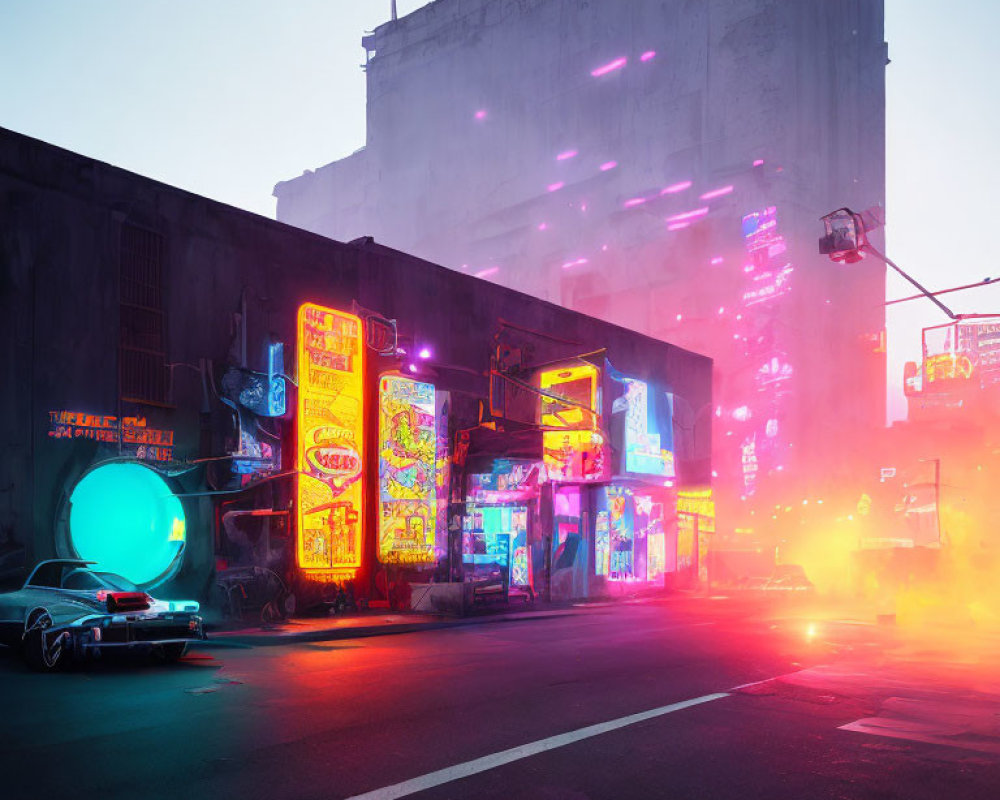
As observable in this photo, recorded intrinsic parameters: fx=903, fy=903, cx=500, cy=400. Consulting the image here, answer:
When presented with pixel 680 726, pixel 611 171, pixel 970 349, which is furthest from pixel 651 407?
pixel 970 349

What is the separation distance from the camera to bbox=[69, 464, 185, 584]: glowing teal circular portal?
19125mm

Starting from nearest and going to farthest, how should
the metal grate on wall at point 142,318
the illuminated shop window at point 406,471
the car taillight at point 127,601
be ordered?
the car taillight at point 127,601
the metal grate on wall at point 142,318
the illuminated shop window at point 406,471

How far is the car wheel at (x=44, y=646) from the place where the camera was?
37.4 ft

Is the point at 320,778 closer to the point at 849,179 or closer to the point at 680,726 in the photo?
the point at 680,726

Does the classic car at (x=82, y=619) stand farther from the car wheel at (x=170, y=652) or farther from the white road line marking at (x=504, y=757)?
the white road line marking at (x=504, y=757)

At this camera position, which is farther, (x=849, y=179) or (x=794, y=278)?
(x=849, y=179)

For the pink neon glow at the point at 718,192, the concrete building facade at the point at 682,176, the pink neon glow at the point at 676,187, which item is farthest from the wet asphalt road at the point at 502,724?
the pink neon glow at the point at 676,187

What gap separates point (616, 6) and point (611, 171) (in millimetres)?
12121

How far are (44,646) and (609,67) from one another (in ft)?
211

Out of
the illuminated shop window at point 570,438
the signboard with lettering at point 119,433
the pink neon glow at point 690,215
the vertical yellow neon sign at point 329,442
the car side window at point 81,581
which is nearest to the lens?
the car side window at point 81,581

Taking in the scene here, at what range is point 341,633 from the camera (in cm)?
1850

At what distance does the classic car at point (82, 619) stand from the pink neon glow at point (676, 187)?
5697cm

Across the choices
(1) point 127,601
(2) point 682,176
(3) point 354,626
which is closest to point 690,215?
(2) point 682,176

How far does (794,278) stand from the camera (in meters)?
62.8
